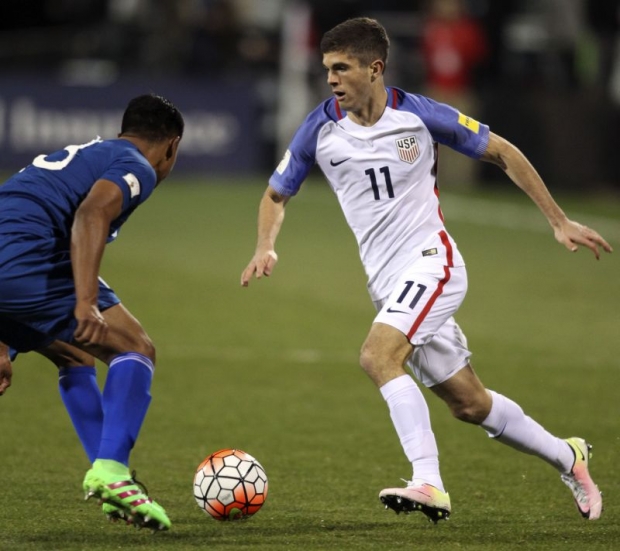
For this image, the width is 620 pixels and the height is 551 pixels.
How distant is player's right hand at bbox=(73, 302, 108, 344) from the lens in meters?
5.50

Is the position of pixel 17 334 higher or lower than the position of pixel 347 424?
higher

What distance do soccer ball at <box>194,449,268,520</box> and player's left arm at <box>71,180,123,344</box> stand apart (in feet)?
2.86

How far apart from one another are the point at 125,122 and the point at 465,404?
1.97 m

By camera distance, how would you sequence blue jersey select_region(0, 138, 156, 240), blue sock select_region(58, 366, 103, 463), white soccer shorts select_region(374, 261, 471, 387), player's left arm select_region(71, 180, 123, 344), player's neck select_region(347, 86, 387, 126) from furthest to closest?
player's neck select_region(347, 86, 387, 126), blue sock select_region(58, 366, 103, 463), white soccer shorts select_region(374, 261, 471, 387), blue jersey select_region(0, 138, 156, 240), player's left arm select_region(71, 180, 123, 344)

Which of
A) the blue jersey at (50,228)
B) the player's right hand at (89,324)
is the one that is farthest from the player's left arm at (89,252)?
the blue jersey at (50,228)

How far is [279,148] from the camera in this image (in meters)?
23.2

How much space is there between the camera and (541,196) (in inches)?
245

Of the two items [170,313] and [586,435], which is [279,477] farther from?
[170,313]

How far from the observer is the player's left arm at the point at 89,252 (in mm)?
5469

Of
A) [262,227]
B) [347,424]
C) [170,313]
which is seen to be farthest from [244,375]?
[262,227]

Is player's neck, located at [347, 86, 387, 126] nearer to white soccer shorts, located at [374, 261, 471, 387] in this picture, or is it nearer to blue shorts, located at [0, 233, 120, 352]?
white soccer shorts, located at [374, 261, 471, 387]

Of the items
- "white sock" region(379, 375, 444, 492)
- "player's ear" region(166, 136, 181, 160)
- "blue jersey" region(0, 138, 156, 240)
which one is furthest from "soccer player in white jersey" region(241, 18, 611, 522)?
"blue jersey" region(0, 138, 156, 240)

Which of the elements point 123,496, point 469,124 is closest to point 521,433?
point 469,124

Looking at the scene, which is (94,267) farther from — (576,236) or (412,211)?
(576,236)
